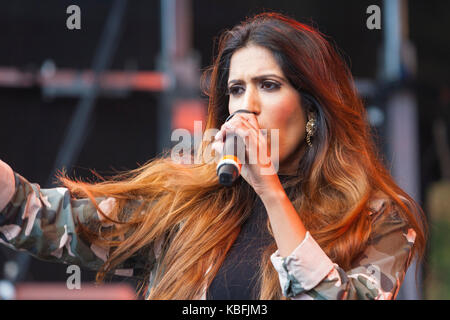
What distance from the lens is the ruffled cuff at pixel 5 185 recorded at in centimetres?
132

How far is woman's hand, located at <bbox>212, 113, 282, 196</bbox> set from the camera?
1.18 metres

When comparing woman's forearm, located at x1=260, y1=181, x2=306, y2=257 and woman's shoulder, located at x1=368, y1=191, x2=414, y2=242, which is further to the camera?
woman's shoulder, located at x1=368, y1=191, x2=414, y2=242

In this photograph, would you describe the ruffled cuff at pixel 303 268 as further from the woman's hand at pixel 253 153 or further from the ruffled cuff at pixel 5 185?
the ruffled cuff at pixel 5 185

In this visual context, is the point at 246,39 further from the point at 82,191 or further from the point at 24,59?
the point at 24,59

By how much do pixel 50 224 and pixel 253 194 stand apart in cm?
50

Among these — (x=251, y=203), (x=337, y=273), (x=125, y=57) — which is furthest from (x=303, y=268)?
(x=125, y=57)

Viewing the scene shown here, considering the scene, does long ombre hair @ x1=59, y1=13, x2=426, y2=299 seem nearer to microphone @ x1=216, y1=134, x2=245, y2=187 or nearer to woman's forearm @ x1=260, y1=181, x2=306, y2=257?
woman's forearm @ x1=260, y1=181, x2=306, y2=257

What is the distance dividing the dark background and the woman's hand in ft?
6.06

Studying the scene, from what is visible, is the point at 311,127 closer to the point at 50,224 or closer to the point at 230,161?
the point at 230,161

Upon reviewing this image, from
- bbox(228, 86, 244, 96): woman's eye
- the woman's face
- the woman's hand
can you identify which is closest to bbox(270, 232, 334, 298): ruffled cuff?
the woman's hand

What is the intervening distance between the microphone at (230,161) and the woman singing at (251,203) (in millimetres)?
51

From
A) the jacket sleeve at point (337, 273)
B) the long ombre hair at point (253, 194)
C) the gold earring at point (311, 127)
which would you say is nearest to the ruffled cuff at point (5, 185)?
the long ombre hair at point (253, 194)

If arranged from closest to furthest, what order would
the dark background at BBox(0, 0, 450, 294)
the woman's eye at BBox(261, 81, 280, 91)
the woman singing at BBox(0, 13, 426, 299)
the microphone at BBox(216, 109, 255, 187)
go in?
1. the microphone at BBox(216, 109, 255, 187)
2. the woman singing at BBox(0, 13, 426, 299)
3. the woman's eye at BBox(261, 81, 280, 91)
4. the dark background at BBox(0, 0, 450, 294)

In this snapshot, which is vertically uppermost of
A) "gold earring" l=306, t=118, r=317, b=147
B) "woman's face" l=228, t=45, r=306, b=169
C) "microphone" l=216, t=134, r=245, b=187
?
"woman's face" l=228, t=45, r=306, b=169
